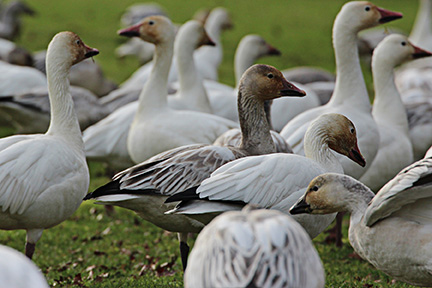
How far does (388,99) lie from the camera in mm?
7918

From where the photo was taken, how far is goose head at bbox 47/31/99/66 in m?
5.71

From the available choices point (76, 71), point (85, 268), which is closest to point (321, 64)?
point (76, 71)

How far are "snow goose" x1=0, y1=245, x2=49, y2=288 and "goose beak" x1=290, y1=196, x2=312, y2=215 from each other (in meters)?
1.88

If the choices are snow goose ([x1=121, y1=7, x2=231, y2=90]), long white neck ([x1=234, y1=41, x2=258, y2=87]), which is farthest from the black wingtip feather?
snow goose ([x1=121, y1=7, x2=231, y2=90])

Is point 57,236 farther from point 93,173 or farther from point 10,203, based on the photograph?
point 93,173

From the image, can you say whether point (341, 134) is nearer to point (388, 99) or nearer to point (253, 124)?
point (253, 124)

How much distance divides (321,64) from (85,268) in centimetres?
1385

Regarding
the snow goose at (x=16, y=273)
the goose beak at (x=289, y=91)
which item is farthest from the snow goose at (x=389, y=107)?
the snow goose at (x=16, y=273)

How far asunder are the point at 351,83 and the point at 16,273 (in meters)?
5.02

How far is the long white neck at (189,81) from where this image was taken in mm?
8555

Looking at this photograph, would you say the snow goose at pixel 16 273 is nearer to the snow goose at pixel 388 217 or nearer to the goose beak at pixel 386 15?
the snow goose at pixel 388 217

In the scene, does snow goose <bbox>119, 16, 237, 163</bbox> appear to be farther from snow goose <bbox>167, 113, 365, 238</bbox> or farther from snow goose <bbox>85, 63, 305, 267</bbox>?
snow goose <bbox>167, 113, 365, 238</bbox>

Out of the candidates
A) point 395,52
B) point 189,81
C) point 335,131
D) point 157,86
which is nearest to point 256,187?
point 335,131

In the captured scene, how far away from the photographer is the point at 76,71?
1358cm
